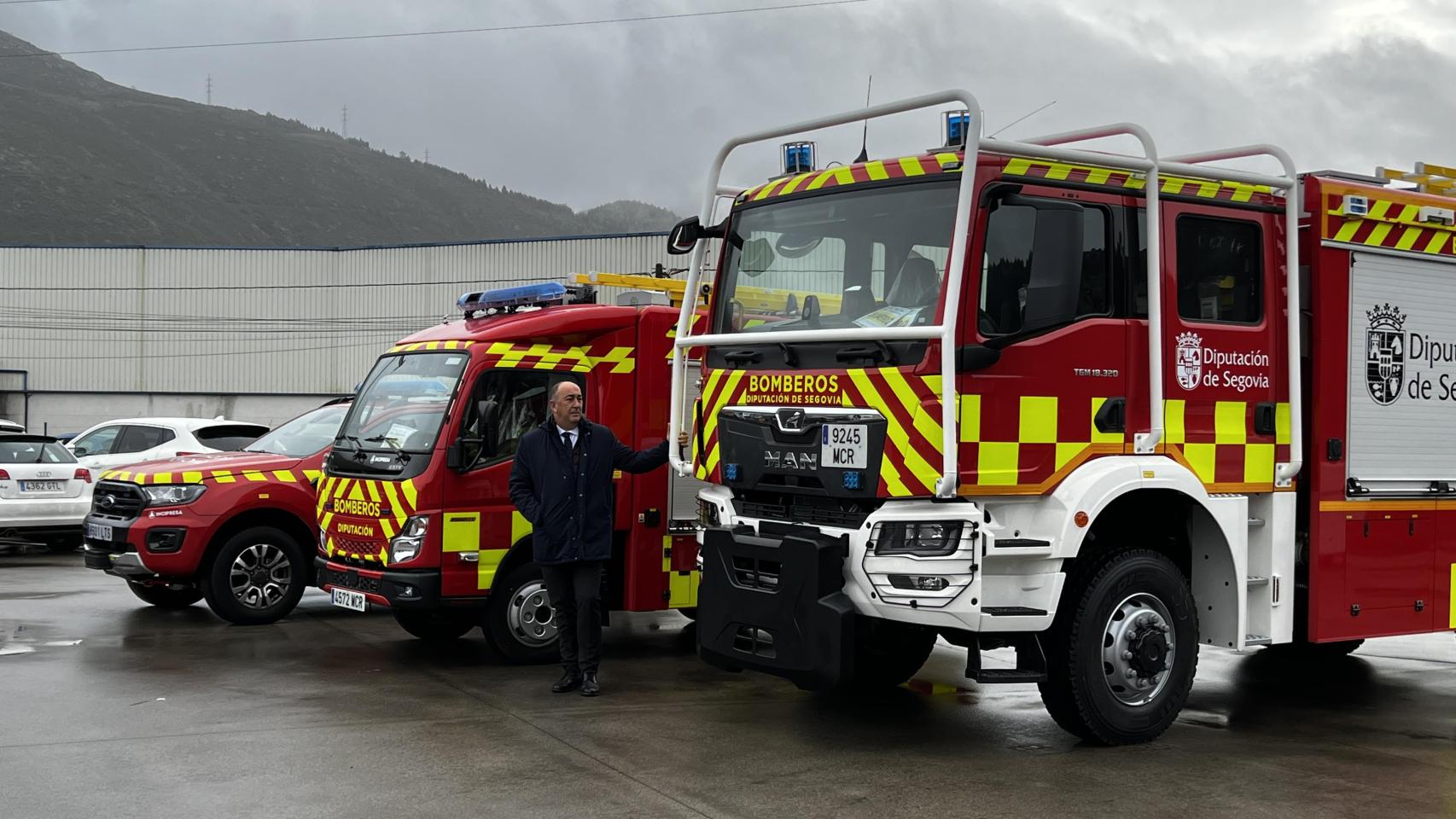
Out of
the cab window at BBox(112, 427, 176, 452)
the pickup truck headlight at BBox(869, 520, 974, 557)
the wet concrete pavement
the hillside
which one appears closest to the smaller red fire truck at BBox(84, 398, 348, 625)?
the wet concrete pavement

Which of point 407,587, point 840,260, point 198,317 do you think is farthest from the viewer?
point 198,317

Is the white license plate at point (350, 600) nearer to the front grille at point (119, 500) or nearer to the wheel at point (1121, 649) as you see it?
the front grille at point (119, 500)

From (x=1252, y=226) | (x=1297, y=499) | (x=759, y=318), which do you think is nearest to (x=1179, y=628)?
(x=1297, y=499)

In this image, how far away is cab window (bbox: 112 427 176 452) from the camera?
17.0 meters

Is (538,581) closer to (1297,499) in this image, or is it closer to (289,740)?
(289,740)

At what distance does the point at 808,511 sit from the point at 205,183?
147 meters

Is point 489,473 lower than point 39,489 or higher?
higher

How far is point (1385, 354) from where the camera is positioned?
25.5 ft

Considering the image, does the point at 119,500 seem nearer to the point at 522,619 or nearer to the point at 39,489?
the point at 522,619

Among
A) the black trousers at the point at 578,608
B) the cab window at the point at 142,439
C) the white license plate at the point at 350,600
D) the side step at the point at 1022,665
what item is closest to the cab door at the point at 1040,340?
the side step at the point at 1022,665

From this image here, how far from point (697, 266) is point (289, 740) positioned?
10.9ft

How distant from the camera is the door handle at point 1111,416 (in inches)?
270

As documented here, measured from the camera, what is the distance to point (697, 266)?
809 cm

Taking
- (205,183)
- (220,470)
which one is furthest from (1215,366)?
(205,183)
